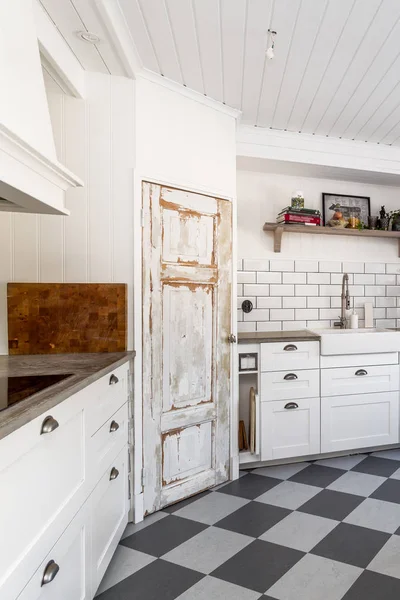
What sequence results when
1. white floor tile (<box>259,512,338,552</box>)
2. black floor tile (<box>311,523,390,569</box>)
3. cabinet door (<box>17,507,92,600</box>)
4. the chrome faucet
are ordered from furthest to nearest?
the chrome faucet, white floor tile (<box>259,512,338,552</box>), black floor tile (<box>311,523,390,569</box>), cabinet door (<box>17,507,92,600</box>)

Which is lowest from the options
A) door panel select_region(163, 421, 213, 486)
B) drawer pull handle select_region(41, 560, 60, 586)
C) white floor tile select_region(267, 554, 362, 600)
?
white floor tile select_region(267, 554, 362, 600)

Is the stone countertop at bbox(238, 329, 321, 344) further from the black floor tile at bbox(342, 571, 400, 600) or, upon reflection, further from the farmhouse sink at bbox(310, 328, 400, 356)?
the black floor tile at bbox(342, 571, 400, 600)

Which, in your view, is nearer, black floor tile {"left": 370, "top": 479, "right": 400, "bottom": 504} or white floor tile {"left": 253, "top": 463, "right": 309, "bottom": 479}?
black floor tile {"left": 370, "top": 479, "right": 400, "bottom": 504}

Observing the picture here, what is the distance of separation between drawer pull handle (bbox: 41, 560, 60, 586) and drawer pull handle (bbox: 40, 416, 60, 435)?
37 centimetres

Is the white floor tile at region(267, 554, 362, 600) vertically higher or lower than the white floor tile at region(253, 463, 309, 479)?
higher

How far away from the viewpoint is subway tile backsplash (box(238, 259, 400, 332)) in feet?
11.2

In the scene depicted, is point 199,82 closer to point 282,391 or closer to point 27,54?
point 27,54

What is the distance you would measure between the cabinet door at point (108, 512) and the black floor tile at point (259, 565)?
0.47 m

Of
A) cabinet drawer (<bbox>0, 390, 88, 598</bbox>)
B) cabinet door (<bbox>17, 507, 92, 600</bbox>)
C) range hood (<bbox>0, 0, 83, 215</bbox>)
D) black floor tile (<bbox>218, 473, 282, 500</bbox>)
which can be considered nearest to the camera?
cabinet drawer (<bbox>0, 390, 88, 598</bbox>)

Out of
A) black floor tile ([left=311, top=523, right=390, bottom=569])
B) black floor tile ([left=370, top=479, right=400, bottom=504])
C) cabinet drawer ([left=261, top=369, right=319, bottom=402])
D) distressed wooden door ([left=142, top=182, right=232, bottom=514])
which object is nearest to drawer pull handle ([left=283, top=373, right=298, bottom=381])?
cabinet drawer ([left=261, top=369, right=319, bottom=402])

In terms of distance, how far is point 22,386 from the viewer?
1273 millimetres

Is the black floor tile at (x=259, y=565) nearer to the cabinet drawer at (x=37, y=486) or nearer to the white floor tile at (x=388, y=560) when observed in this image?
the white floor tile at (x=388, y=560)

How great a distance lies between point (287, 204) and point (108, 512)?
2741 millimetres

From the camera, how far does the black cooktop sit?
1.09m
